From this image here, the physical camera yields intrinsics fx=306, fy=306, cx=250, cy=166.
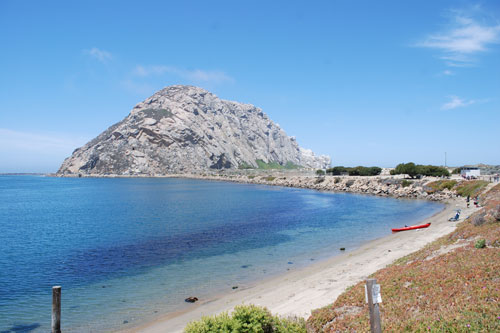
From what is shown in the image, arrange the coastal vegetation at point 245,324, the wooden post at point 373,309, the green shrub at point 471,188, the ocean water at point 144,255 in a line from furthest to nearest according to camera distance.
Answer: the green shrub at point 471,188 → the ocean water at point 144,255 → the coastal vegetation at point 245,324 → the wooden post at point 373,309

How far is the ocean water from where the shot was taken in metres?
19.4

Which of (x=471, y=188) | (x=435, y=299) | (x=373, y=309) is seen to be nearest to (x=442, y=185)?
(x=471, y=188)

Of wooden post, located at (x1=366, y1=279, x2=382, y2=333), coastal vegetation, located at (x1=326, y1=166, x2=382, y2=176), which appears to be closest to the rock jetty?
coastal vegetation, located at (x1=326, y1=166, x2=382, y2=176)

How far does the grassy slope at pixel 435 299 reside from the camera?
8875 millimetres

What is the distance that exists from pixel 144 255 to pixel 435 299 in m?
27.3

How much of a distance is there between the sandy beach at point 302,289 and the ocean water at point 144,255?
53.2 inches

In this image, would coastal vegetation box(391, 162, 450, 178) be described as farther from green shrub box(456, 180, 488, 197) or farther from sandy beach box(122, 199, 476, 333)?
sandy beach box(122, 199, 476, 333)

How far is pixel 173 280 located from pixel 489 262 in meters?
20.2

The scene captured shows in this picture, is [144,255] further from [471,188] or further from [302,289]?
[471,188]

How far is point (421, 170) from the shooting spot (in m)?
115

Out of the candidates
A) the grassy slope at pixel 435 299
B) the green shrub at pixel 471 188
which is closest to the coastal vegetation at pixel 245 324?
the grassy slope at pixel 435 299

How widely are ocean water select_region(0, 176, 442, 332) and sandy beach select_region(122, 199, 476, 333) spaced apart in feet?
4.43

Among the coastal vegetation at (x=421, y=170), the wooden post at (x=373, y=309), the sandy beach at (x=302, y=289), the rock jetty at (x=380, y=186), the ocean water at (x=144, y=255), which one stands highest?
the coastal vegetation at (x=421, y=170)

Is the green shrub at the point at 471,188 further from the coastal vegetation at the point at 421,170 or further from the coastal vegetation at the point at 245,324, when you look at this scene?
the coastal vegetation at the point at 245,324
